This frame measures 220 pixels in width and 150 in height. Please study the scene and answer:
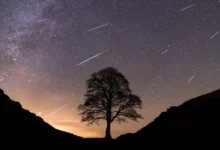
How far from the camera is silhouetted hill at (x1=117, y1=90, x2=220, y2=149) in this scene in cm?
1703

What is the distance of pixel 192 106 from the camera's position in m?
25.7

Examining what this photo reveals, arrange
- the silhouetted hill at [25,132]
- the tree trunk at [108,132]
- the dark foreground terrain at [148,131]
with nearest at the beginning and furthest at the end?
the dark foreground terrain at [148,131] < the silhouetted hill at [25,132] < the tree trunk at [108,132]

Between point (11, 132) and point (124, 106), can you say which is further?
point (124, 106)

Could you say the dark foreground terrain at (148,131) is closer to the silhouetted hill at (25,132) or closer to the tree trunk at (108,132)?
the silhouetted hill at (25,132)

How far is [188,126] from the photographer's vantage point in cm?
2070

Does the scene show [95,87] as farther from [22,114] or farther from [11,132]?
[11,132]

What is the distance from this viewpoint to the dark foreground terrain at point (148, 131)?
18.0m

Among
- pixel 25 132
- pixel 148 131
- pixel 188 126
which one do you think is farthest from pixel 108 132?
pixel 188 126

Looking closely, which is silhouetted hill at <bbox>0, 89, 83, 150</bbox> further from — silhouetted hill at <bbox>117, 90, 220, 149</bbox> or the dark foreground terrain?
silhouetted hill at <bbox>117, 90, 220, 149</bbox>

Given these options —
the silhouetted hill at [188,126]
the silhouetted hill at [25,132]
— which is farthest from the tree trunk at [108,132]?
the silhouetted hill at [25,132]

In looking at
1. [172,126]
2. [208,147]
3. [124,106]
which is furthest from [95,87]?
[208,147]

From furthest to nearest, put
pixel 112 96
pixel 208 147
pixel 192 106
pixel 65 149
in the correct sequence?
pixel 112 96
pixel 192 106
pixel 65 149
pixel 208 147

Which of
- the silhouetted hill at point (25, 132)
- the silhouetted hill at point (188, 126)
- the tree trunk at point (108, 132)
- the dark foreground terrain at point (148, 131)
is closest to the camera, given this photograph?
the silhouetted hill at point (188, 126)

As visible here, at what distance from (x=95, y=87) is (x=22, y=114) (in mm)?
9014
